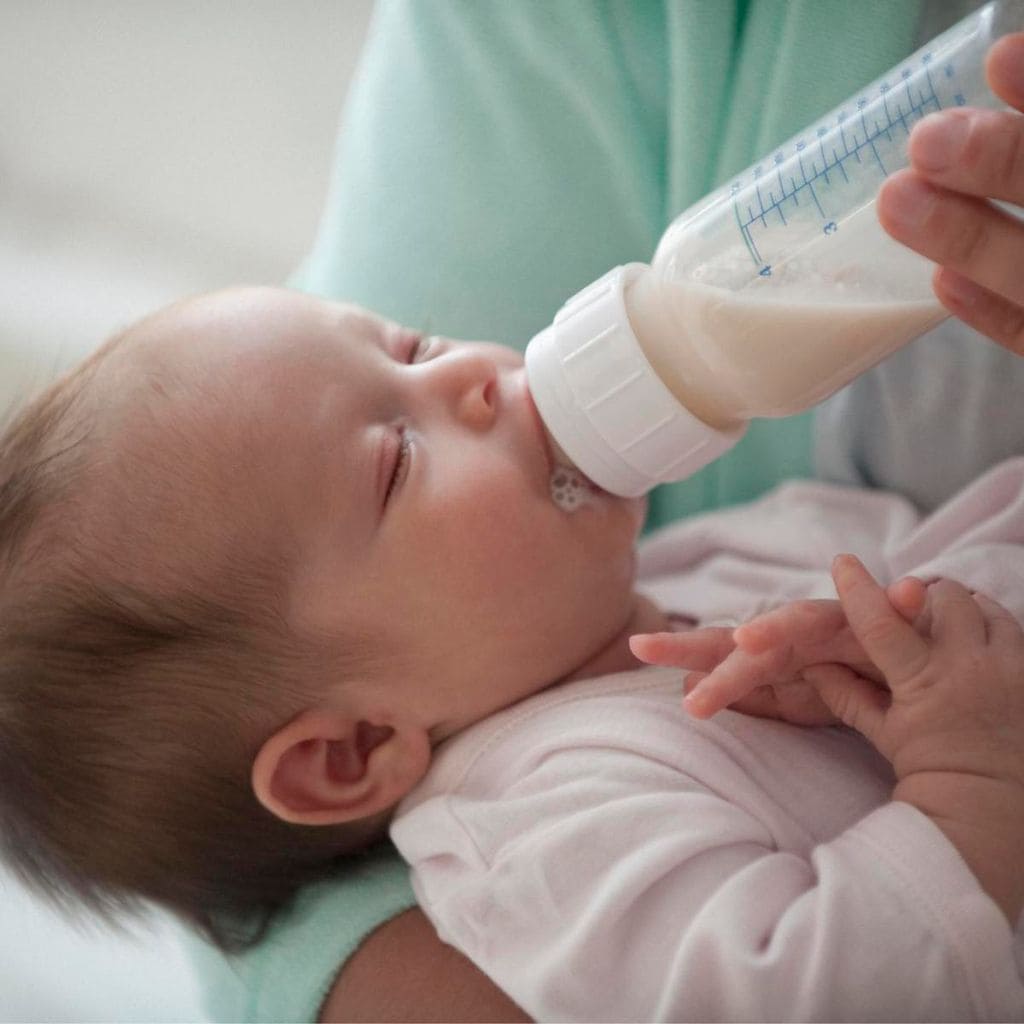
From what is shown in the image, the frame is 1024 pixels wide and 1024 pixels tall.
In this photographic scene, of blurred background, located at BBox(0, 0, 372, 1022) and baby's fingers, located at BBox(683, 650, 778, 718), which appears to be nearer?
baby's fingers, located at BBox(683, 650, 778, 718)

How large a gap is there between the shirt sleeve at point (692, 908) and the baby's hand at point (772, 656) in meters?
0.07

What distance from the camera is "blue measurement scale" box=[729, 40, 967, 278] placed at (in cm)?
75

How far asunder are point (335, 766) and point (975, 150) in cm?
62

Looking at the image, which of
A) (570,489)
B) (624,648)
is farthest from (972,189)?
(624,648)

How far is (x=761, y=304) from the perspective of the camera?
2.58 ft

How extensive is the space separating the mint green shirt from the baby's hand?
0.97ft

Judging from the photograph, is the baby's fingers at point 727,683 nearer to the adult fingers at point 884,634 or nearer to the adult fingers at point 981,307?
the adult fingers at point 884,634

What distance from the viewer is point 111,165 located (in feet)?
5.49

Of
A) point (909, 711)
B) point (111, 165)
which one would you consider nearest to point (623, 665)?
point (909, 711)

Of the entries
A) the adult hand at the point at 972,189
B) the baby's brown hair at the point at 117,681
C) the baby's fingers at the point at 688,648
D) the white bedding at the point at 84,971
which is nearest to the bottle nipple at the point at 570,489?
the baby's fingers at the point at 688,648

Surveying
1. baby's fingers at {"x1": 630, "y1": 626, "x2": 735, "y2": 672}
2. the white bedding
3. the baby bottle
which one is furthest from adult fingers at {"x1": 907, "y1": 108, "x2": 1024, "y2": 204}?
the white bedding

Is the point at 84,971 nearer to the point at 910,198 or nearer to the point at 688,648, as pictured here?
the point at 688,648

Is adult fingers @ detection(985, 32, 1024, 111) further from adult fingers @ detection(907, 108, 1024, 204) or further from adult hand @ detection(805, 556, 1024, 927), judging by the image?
adult hand @ detection(805, 556, 1024, 927)

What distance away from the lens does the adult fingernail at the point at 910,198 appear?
658mm
